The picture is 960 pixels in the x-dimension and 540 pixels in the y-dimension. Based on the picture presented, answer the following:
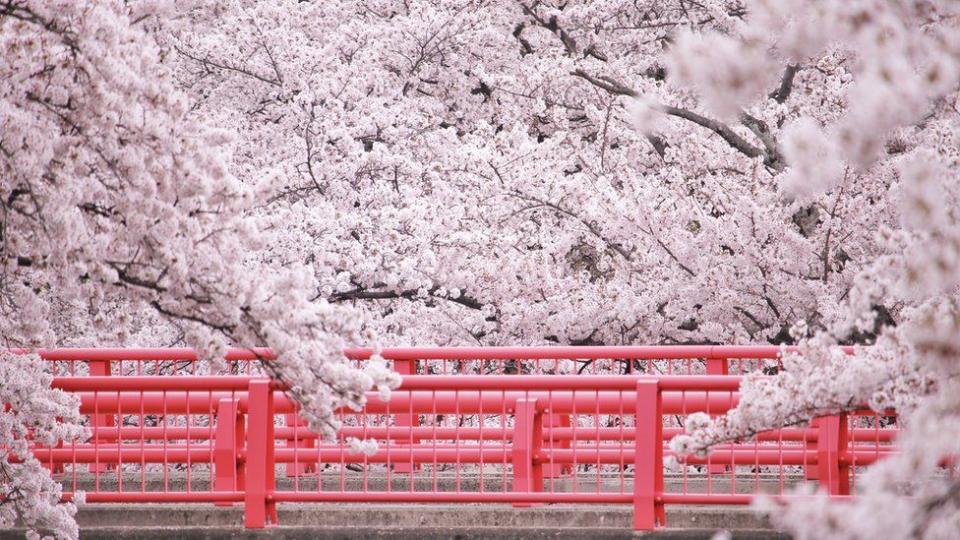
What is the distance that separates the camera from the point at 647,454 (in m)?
8.90

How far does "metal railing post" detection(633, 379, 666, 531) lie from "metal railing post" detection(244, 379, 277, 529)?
2.13 m

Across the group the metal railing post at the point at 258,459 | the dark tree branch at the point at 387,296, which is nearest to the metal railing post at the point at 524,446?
the metal railing post at the point at 258,459

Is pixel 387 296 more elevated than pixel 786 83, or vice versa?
pixel 786 83

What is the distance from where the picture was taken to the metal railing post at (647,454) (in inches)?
349

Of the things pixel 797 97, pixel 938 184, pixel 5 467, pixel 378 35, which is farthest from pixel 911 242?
pixel 378 35

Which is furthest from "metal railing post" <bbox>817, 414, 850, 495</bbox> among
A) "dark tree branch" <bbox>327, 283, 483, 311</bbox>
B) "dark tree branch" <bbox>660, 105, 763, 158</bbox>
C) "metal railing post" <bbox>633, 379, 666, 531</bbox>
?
"dark tree branch" <bbox>327, 283, 483, 311</bbox>

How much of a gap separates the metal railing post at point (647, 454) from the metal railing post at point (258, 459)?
2134mm

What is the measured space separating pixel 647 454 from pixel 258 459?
89.2 inches

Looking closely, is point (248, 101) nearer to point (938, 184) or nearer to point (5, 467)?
point (5, 467)

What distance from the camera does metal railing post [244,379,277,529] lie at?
9.26 meters

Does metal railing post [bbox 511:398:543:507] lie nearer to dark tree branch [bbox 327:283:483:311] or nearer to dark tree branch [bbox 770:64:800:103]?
dark tree branch [bbox 327:283:483:311]

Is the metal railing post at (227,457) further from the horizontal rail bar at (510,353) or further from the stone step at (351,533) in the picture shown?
the horizontal rail bar at (510,353)

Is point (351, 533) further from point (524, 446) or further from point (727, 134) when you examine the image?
point (727, 134)

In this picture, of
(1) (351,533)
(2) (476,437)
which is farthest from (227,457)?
(2) (476,437)
